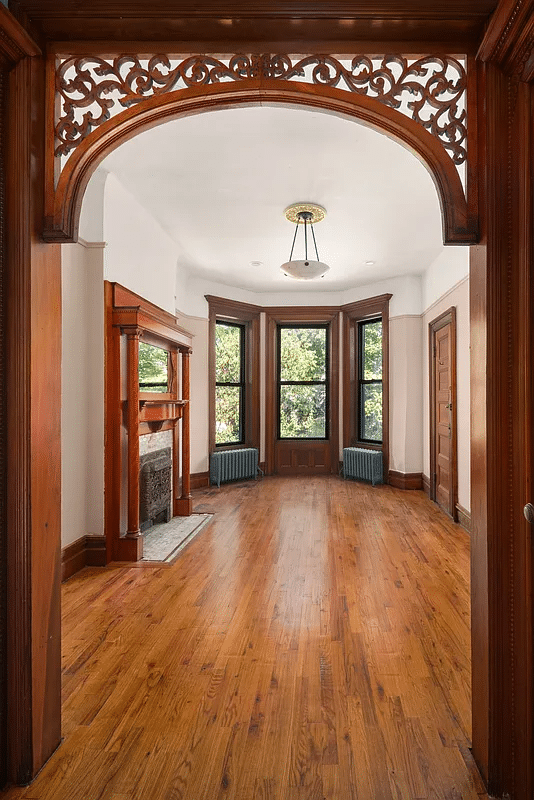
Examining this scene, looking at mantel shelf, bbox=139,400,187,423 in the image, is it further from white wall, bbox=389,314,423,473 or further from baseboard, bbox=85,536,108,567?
white wall, bbox=389,314,423,473

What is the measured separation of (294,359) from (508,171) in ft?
22.9

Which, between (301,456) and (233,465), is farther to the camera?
(301,456)

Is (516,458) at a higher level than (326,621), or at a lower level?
higher

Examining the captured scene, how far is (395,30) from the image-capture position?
1745mm

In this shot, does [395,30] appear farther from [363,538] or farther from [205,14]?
[363,538]

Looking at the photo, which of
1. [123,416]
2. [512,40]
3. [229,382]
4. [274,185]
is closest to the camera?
[512,40]

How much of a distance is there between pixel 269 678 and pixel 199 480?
5.15 m

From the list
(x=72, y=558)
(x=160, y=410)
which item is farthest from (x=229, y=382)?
(x=72, y=558)

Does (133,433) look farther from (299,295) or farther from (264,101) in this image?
(299,295)

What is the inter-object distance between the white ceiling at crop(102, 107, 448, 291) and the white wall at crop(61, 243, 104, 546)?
845 mm

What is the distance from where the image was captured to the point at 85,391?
12.9ft

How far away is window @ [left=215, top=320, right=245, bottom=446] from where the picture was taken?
313 inches

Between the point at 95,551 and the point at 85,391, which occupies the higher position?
the point at 85,391

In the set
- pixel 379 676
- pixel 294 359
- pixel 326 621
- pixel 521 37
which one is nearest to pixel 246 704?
pixel 379 676
